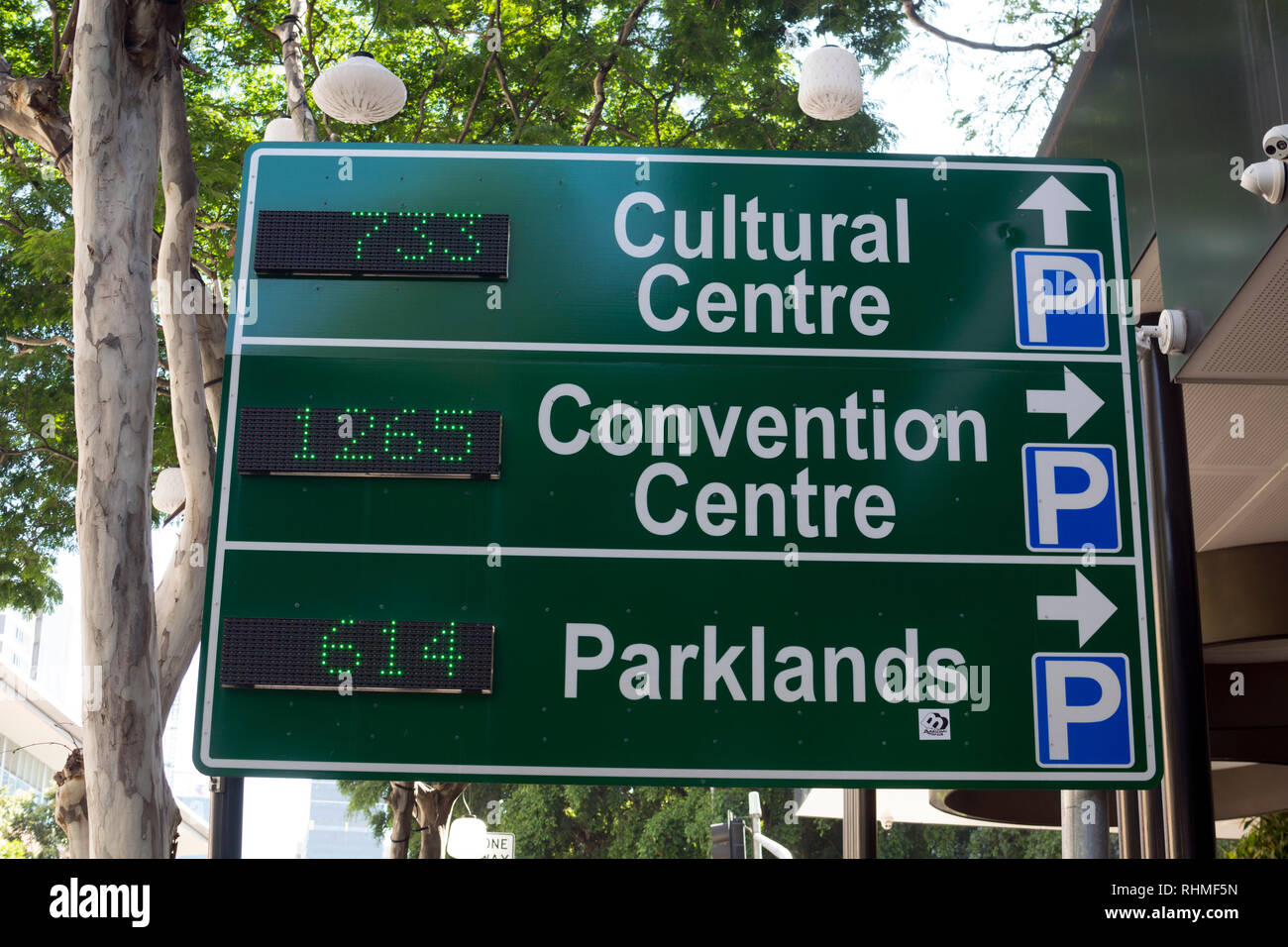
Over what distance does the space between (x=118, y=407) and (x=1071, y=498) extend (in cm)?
381

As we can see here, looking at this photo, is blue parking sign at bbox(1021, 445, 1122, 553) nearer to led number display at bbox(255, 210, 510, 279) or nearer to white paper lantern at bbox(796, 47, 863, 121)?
led number display at bbox(255, 210, 510, 279)

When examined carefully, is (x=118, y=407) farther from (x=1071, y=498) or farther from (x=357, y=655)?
(x=1071, y=498)


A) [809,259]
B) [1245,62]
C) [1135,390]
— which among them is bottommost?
[1135,390]

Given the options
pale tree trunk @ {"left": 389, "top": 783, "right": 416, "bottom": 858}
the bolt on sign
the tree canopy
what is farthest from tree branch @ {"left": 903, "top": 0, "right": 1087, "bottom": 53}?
pale tree trunk @ {"left": 389, "top": 783, "right": 416, "bottom": 858}

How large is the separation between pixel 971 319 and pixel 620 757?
1.93m

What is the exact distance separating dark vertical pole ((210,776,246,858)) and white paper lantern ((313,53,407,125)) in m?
4.43

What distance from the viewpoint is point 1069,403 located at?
4375 mm

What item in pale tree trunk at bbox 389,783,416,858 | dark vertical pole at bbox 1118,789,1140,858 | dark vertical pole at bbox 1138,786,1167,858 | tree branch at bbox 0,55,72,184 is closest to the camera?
tree branch at bbox 0,55,72,184

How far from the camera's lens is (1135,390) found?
4402 mm

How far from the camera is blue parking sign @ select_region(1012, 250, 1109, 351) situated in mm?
4461

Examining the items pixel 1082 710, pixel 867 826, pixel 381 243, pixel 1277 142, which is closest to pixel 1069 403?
pixel 1082 710
